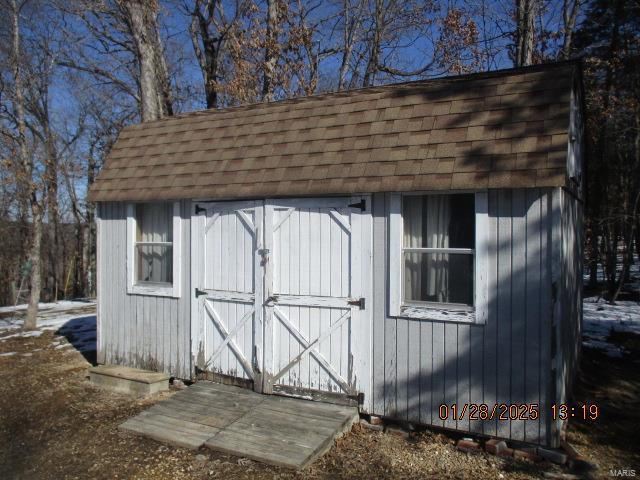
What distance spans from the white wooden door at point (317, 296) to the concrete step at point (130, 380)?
1594 millimetres

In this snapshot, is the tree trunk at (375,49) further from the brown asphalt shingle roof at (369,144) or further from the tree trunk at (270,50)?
the brown asphalt shingle roof at (369,144)

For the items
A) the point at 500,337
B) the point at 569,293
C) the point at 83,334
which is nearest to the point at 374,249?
the point at 500,337

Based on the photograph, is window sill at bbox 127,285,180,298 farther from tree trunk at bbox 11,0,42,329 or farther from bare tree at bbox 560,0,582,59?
bare tree at bbox 560,0,582,59

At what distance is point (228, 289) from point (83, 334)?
597cm

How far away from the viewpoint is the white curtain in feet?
16.5

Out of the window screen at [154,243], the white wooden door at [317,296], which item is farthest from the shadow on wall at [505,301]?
the window screen at [154,243]

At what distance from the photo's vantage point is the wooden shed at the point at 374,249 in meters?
4.57

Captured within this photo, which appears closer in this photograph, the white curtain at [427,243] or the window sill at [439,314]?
the window sill at [439,314]

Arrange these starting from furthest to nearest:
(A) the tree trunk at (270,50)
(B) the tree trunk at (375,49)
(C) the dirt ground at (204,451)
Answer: (B) the tree trunk at (375,49), (A) the tree trunk at (270,50), (C) the dirt ground at (204,451)

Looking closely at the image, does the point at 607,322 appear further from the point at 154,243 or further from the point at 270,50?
the point at 270,50

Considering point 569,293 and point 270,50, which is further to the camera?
point 270,50

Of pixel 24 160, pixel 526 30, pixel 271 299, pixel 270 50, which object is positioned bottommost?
pixel 271 299

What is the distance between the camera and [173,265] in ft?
21.8

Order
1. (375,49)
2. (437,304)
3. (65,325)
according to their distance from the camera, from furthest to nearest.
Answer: (375,49)
(65,325)
(437,304)
